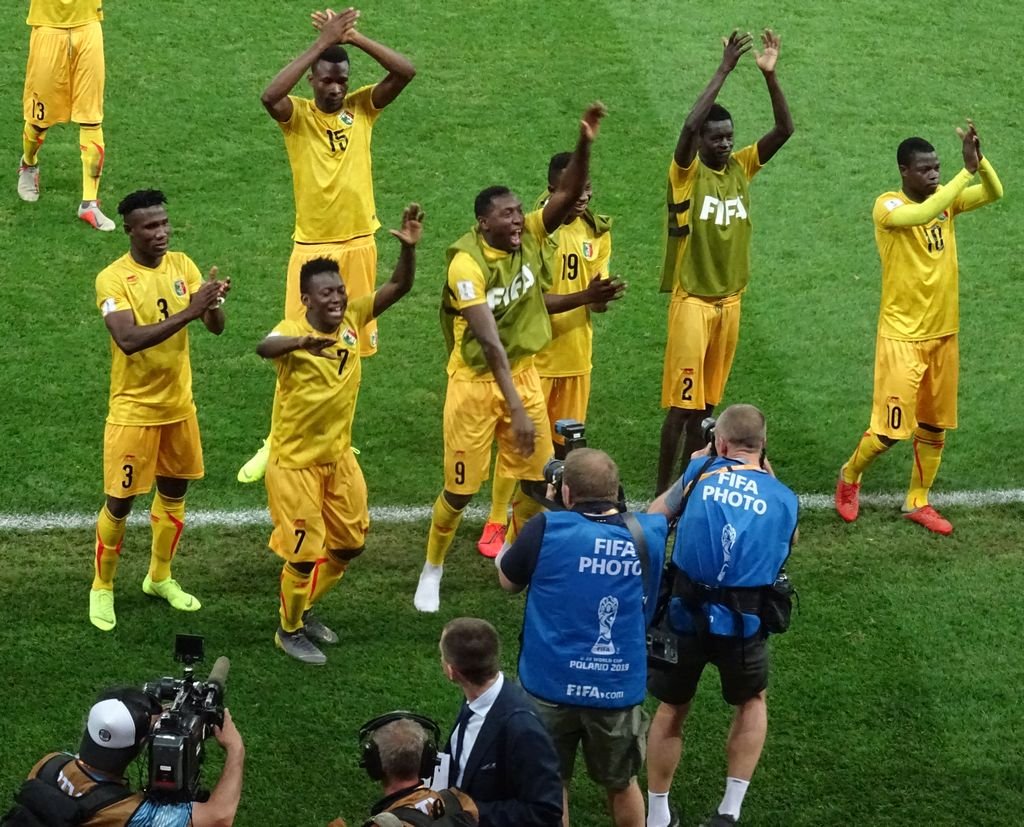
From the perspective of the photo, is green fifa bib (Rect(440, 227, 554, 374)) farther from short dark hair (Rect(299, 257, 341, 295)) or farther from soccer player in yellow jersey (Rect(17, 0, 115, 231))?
soccer player in yellow jersey (Rect(17, 0, 115, 231))

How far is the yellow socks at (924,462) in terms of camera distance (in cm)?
949

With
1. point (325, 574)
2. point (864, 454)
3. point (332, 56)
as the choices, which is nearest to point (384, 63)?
point (332, 56)

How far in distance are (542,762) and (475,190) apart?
8.28 metres

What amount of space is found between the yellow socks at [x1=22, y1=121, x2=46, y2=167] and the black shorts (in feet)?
24.5

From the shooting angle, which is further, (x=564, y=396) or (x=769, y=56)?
(x=769, y=56)

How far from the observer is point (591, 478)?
5793mm

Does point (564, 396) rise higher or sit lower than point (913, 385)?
lower

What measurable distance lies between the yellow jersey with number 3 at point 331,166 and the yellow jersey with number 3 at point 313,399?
6.94ft

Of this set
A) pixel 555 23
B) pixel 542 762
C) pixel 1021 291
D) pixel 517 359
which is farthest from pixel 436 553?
pixel 555 23

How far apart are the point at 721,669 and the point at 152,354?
3.23m

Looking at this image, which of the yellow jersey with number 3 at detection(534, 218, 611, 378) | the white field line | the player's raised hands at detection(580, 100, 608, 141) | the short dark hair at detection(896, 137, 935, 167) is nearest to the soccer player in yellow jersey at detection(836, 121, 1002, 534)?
the short dark hair at detection(896, 137, 935, 167)

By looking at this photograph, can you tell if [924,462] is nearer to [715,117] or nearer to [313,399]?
[715,117]

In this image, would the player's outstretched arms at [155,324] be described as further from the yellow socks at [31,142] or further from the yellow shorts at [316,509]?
the yellow socks at [31,142]

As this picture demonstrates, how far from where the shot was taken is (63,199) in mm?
12430
